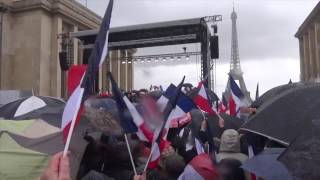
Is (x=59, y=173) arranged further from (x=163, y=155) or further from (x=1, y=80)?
(x=1, y=80)

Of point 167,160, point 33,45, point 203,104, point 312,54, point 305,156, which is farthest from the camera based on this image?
point 312,54

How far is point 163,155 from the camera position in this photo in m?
3.93

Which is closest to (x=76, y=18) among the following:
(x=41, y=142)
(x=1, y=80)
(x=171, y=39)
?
(x=1, y=80)

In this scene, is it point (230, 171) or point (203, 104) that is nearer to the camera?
point (230, 171)

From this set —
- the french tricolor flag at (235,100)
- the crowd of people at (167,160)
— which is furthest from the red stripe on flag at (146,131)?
the french tricolor flag at (235,100)

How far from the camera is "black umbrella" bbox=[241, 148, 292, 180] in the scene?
7.80 ft

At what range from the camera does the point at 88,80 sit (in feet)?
8.59

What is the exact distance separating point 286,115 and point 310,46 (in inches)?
1856

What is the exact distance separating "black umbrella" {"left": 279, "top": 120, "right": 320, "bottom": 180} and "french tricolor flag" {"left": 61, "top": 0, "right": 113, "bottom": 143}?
1.05m

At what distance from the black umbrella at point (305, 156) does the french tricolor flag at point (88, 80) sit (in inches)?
41.5

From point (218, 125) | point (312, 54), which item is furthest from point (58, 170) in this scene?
point (312, 54)

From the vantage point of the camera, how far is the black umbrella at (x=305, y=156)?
7.26 ft

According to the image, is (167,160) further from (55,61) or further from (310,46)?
(310,46)

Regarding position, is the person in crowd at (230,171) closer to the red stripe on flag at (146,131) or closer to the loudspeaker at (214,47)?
the red stripe on flag at (146,131)
